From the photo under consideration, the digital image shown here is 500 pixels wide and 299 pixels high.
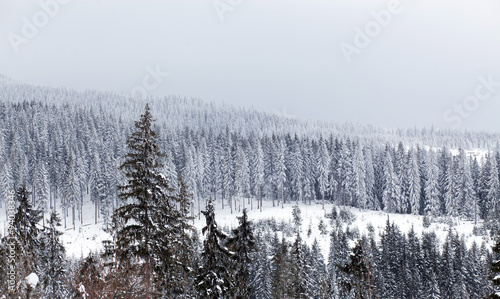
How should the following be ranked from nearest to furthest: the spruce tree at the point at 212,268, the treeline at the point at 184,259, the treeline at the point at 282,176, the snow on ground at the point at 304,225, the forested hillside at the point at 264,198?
the treeline at the point at 184,259
the spruce tree at the point at 212,268
the forested hillside at the point at 264,198
the snow on ground at the point at 304,225
the treeline at the point at 282,176

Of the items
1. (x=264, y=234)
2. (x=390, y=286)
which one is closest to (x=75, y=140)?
(x=264, y=234)

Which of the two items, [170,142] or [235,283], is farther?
[170,142]

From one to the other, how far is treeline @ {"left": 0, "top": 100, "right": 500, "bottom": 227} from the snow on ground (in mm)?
2716

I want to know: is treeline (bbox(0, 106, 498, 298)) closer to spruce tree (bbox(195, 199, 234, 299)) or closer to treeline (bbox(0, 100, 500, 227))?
spruce tree (bbox(195, 199, 234, 299))

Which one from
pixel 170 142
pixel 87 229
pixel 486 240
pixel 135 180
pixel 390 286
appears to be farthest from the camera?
pixel 170 142

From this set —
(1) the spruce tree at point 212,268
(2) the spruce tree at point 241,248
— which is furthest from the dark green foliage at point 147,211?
(2) the spruce tree at point 241,248

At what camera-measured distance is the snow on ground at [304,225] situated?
61656mm

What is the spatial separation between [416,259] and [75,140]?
288ft

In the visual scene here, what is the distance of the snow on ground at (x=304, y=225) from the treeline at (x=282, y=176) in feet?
8.91

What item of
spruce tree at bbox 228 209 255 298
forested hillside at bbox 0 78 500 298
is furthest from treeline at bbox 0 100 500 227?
spruce tree at bbox 228 209 255 298

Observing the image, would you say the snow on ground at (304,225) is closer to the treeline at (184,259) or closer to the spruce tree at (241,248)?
the treeline at (184,259)

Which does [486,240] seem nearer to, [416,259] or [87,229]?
[416,259]

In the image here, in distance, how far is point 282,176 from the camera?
3346 inches

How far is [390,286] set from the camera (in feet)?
163
